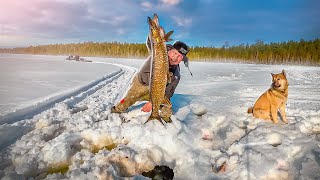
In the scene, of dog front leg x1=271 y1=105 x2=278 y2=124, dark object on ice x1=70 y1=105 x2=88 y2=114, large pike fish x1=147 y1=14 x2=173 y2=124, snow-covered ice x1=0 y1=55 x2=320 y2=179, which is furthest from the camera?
dark object on ice x1=70 y1=105 x2=88 y2=114

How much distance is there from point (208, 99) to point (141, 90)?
99.4 inches

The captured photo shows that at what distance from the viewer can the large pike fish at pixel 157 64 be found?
3738 millimetres

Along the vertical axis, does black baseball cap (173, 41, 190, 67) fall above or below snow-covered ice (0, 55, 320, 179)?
above

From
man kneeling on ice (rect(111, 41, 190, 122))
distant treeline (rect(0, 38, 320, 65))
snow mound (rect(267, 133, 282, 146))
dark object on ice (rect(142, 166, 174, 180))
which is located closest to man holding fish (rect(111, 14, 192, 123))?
man kneeling on ice (rect(111, 41, 190, 122))

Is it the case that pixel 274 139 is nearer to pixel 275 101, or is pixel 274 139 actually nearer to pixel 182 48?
pixel 275 101

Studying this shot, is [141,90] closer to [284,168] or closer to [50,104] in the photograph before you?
[50,104]

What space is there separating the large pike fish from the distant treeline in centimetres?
2163

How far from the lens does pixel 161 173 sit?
3.64m

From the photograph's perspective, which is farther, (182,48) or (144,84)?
(144,84)

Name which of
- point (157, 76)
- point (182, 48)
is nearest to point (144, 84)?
point (182, 48)

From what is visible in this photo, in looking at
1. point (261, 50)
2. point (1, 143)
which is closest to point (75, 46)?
point (261, 50)

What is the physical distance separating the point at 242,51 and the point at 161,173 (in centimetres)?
2521

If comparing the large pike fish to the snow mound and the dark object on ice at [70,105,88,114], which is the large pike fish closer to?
the snow mound

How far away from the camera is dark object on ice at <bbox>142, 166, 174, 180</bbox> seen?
3567 millimetres
